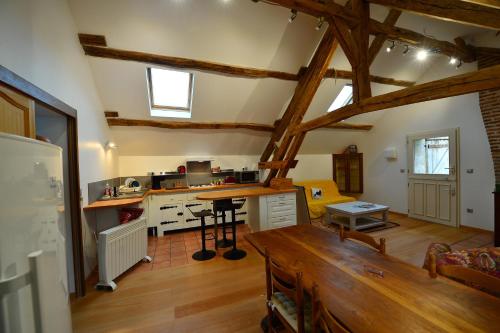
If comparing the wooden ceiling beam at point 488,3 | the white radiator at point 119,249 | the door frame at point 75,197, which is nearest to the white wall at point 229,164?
the white radiator at point 119,249

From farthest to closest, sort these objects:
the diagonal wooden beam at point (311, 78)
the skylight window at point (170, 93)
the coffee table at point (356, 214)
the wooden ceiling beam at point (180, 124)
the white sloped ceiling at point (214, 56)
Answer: the coffee table at point (356, 214), the wooden ceiling beam at point (180, 124), the skylight window at point (170, 93), the diagonal wooden beam at point (311, 78), the white sloped ceiling at point (214, 56)

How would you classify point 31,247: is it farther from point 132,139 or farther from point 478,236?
point 478,236

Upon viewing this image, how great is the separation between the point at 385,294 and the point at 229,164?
4.58 meters

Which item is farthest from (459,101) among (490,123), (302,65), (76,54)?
(76,54)

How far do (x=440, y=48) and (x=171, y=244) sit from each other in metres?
5.80

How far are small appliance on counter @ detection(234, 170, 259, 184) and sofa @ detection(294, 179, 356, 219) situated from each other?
4.08ft

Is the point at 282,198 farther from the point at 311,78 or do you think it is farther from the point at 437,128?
the point at 437,128

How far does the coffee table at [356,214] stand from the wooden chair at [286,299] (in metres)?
3.11

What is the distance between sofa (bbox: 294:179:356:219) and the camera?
5129mm

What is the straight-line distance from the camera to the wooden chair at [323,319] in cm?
88

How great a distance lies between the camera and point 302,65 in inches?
151

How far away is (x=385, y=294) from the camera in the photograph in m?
1.12

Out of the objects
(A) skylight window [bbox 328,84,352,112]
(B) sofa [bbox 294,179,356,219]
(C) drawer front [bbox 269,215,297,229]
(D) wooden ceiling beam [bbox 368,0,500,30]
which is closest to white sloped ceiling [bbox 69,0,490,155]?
(A) skylight window [bbox 328,84,352,112]

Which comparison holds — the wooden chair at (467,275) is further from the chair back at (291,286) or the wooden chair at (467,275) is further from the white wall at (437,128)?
the white wall at (437,128)
